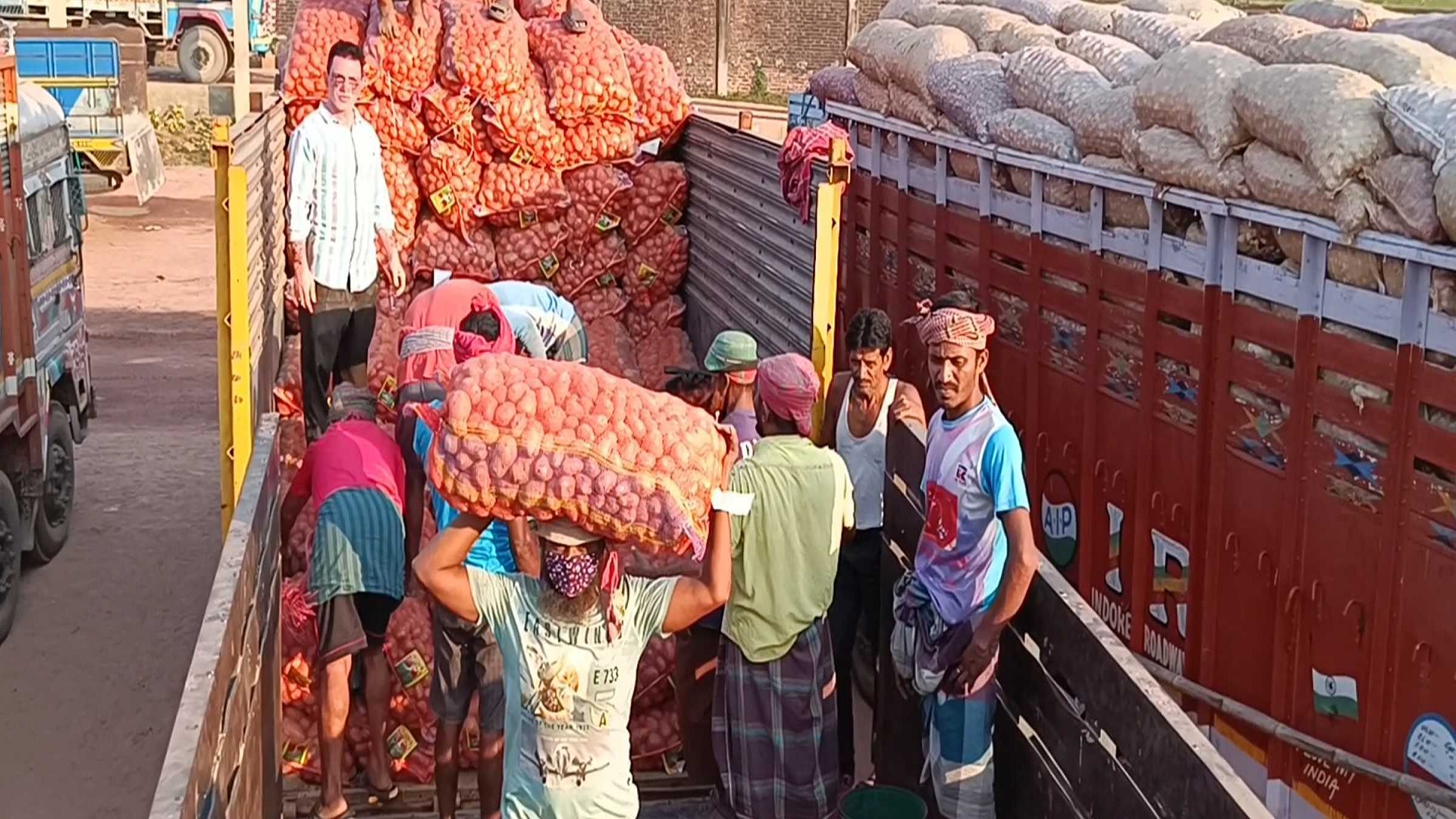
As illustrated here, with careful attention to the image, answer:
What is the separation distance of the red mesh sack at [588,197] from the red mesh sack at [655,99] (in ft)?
1.02

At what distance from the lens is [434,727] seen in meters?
4.47

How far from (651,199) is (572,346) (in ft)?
5.32

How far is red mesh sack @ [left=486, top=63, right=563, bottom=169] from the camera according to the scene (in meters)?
7.11

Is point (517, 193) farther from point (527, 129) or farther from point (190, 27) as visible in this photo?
point (190, 27)

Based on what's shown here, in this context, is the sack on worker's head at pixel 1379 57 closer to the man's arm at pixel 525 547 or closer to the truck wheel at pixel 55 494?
the man's arm at pixel 525 547

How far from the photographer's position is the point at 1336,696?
352 centimetres

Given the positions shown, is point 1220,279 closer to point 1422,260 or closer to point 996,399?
point 1422,260

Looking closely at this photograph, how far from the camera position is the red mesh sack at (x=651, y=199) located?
24.4ft

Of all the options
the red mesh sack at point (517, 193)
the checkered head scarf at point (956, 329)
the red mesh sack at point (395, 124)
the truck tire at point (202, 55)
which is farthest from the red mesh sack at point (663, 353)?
the truck tire at point (202, 55)

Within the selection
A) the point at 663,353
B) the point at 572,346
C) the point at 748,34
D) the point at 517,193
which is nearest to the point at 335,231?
the point at 572,346

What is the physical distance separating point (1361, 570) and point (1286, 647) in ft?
1.19

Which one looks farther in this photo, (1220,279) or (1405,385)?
(1220,279)

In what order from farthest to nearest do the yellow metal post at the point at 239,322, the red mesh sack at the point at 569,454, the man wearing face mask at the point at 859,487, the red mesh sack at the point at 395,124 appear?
the red mesh sack at the point at 395,124
the yellow metal post at the point at 239,322
the man wearing face mask at the point at 859,487
the red mesh sack at the point at 569,454

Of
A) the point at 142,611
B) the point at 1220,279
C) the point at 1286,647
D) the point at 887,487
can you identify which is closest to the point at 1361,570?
the point at 1286,647
